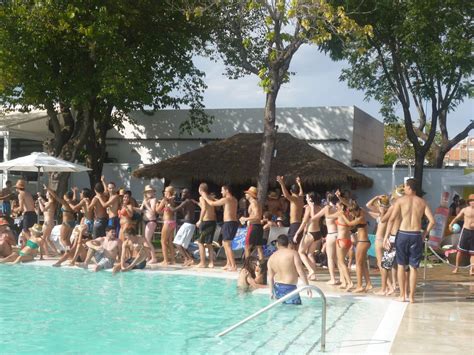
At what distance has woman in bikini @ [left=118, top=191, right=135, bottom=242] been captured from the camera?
13.8 m

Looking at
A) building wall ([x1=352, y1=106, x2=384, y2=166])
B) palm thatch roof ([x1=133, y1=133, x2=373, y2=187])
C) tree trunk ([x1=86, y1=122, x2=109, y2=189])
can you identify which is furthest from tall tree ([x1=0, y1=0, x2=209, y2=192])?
building wall ([x1=352, y1=106, x2=384, y2=166])

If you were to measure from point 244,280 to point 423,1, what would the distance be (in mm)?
14269

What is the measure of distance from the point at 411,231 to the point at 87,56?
14.6 metres

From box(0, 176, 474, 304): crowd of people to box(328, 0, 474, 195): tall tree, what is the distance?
9.14m

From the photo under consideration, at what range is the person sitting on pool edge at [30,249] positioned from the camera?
48.7ft

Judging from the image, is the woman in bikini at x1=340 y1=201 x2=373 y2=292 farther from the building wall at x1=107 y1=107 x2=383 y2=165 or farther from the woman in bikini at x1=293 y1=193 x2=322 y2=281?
the building wall at x1=107 y1=107 x2=383 y2=165

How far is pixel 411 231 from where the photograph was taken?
9844mm

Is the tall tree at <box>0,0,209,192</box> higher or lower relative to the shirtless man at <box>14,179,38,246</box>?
higher

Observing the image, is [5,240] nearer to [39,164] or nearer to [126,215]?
[39,164]

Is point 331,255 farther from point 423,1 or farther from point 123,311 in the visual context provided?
point 423,1

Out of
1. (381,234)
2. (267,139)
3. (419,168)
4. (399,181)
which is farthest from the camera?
(419,168)

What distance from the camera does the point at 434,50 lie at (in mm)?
22766

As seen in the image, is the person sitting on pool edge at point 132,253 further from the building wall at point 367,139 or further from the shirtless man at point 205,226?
the building wall at point 367,139

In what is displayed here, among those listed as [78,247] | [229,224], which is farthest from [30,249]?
[229,224]
